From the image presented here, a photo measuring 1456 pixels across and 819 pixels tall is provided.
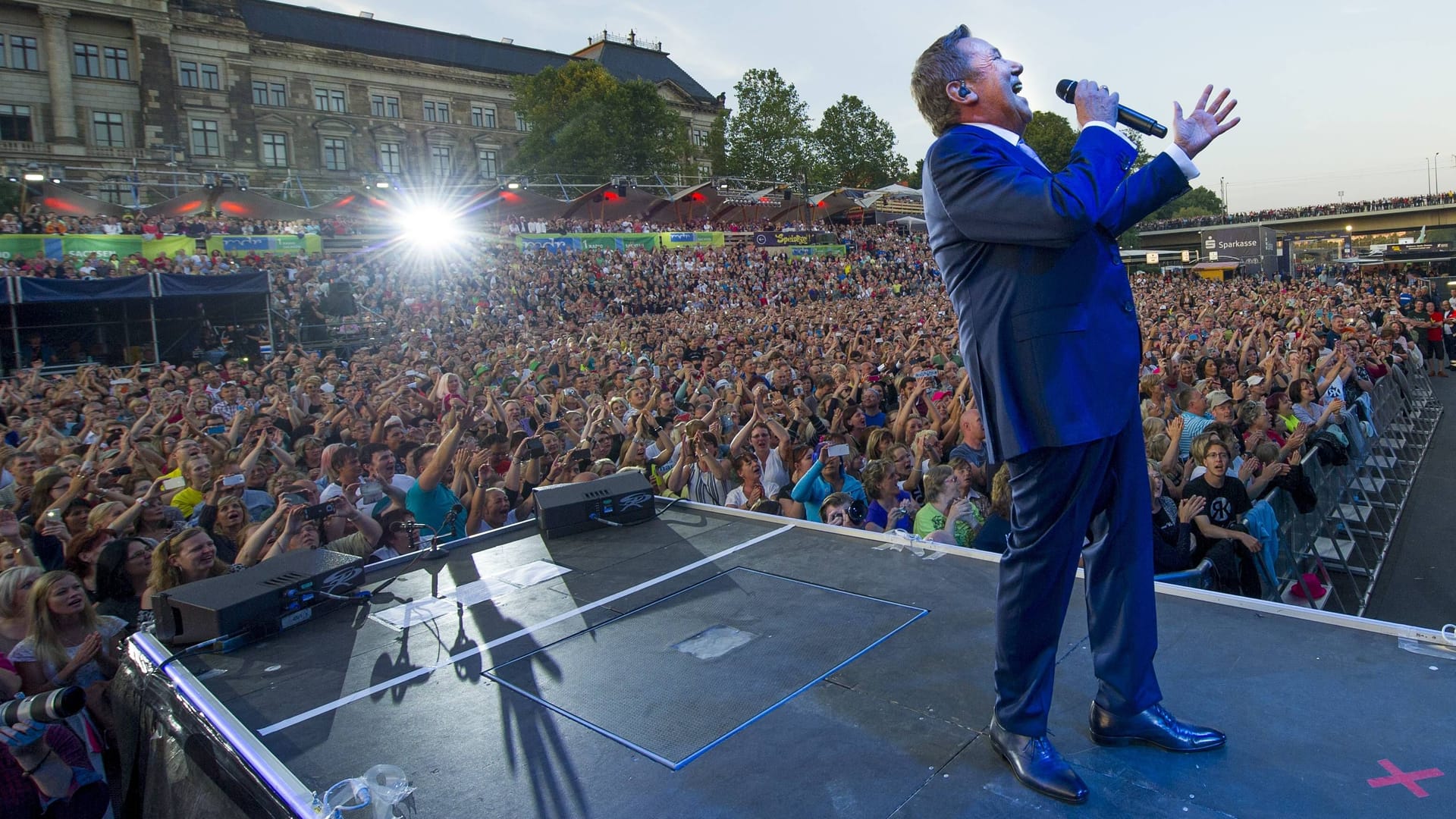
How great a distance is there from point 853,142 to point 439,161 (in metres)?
32.5

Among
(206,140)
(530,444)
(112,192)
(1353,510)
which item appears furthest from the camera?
(206,140)

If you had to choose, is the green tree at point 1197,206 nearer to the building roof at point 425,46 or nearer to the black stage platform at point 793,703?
the building roof at point 425,46

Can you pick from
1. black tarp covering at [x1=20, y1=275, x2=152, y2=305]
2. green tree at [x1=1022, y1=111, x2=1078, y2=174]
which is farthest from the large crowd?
green tree at [x1=1022, y1=111, x2=1078, y2=174]

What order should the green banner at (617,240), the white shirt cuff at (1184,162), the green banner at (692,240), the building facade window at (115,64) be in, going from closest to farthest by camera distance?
the white shirt cuff at (1184,162) → the green banner at (617,240) → the green banner at (692,240) → the building facade window at (115,64)

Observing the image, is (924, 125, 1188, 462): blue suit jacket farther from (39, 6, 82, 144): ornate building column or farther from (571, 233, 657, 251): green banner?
(39, 6, 82, 144): ornate building column

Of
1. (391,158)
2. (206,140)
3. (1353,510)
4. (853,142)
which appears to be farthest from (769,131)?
(1353,510)

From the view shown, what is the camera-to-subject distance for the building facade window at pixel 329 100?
52906mm

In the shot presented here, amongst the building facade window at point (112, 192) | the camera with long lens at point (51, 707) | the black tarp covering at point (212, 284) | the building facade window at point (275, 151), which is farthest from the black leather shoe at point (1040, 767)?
the building facade window at point (275, 151)

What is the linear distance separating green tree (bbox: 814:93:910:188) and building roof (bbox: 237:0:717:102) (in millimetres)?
10921

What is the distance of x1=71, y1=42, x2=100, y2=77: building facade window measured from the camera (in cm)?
4372

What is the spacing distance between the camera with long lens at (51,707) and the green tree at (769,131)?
64.0m

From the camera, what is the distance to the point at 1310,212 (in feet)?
208

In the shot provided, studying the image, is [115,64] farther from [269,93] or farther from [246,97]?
[269,93]

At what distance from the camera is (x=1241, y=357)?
34.3 ft
